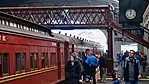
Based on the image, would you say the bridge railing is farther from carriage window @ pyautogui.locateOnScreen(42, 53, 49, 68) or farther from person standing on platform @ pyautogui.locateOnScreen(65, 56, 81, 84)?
person standing on platform @ pyautogui.locateOnScreen(65, 56, 81, 84)

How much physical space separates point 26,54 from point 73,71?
5.94 ft

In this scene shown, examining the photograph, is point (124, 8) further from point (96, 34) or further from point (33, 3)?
point (96, 34)

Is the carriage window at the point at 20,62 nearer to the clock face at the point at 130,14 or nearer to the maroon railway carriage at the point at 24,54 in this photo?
the maroon railway carriage at the point at 24,54

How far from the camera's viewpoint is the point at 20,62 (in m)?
11.8

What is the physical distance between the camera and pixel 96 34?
8031cm

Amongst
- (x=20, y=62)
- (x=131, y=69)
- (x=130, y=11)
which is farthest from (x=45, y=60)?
(x=130, y=11)

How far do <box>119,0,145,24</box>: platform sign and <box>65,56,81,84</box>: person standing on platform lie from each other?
24.3 meters

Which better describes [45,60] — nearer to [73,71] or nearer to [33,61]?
[33,61]

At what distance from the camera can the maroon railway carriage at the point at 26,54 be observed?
1048cm

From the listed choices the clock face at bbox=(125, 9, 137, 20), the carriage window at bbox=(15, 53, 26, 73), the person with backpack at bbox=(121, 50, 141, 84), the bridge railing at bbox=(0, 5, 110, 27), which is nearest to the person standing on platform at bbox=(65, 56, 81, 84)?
the person with backpack at bbox=(121, 50, 141, 84)

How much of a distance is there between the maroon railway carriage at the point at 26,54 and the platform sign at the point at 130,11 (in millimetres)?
19593

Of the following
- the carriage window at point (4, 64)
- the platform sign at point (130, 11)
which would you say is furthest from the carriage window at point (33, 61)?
the platform sign at point (130, 11)

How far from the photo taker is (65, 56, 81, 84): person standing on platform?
528 inches

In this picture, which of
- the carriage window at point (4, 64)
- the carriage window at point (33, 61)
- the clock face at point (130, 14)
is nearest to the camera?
the carriage window at point (4, 64)
